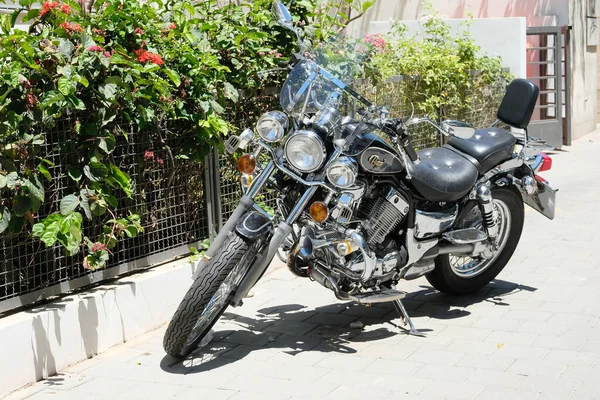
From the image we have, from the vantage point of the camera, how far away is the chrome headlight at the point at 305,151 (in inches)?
205

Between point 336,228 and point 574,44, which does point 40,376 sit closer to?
point 336,228

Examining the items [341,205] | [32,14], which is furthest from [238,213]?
[32,14]

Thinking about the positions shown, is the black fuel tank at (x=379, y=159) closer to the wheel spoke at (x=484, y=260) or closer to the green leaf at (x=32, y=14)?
the wheel spoke at (x=484, y=260)

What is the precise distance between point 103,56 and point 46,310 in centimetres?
149

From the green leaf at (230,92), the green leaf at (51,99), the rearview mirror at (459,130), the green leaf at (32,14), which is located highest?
the green leaf at (32,14)

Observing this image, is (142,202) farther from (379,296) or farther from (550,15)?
(550,15)

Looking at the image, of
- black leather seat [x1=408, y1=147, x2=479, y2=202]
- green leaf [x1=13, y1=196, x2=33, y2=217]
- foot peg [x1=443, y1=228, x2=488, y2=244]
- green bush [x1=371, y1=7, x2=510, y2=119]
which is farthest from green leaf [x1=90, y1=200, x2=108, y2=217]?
green bush [x1=371, y1=7, x2=510, y2=119]

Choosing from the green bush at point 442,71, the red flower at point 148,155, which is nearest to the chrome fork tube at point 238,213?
the red flower at point 148,155

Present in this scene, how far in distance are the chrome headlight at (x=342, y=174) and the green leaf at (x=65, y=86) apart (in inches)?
58.4

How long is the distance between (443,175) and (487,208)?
0.52 meters

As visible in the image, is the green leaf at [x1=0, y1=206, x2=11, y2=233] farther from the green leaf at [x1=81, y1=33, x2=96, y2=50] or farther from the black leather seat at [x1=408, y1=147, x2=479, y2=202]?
the black leather seat at [x1=408, y1=147, x2=479, y2=202]

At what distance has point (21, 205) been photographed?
16.6 ft

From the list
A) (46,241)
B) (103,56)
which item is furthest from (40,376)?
(103,56)

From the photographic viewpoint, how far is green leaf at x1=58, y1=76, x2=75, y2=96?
16.7 ft
